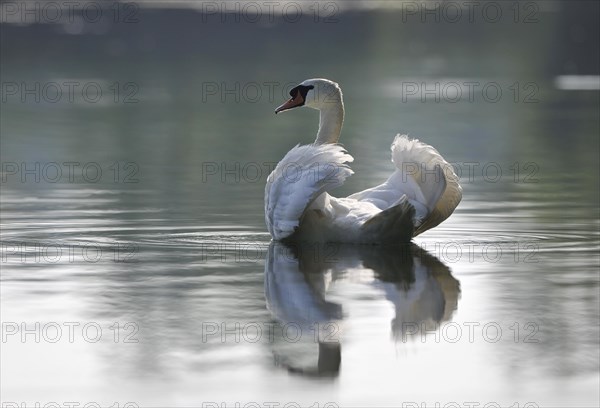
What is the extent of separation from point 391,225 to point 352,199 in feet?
2.05

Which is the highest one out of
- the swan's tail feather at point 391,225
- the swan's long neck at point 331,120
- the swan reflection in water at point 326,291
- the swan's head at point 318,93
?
the swan's head at point 318,93

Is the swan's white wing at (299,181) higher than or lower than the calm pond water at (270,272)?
higher

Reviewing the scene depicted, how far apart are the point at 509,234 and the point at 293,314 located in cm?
367

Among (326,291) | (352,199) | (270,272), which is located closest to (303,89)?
(352,199)

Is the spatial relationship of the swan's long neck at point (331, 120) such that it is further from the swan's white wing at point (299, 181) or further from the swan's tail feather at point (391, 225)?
the swan's tail feather at point (391, 225)

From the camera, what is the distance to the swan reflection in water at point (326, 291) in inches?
312

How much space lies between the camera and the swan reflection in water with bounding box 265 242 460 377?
26.0 ft

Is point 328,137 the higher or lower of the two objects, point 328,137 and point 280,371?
the higher

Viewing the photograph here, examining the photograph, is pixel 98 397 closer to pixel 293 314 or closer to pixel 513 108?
pixel 293 314

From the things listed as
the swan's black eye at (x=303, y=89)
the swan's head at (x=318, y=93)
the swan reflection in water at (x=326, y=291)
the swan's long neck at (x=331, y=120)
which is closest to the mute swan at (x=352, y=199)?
the swan reflection in water at (x=326, y=291)

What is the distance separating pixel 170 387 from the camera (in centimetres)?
712

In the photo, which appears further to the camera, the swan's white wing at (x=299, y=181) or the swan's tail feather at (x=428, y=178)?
the swan's tail feather at (x=428, y=178)

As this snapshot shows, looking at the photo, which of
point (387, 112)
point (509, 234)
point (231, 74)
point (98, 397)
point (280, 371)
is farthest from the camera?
point (231, 74)

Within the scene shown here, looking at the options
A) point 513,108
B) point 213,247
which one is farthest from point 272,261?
point 513,108
